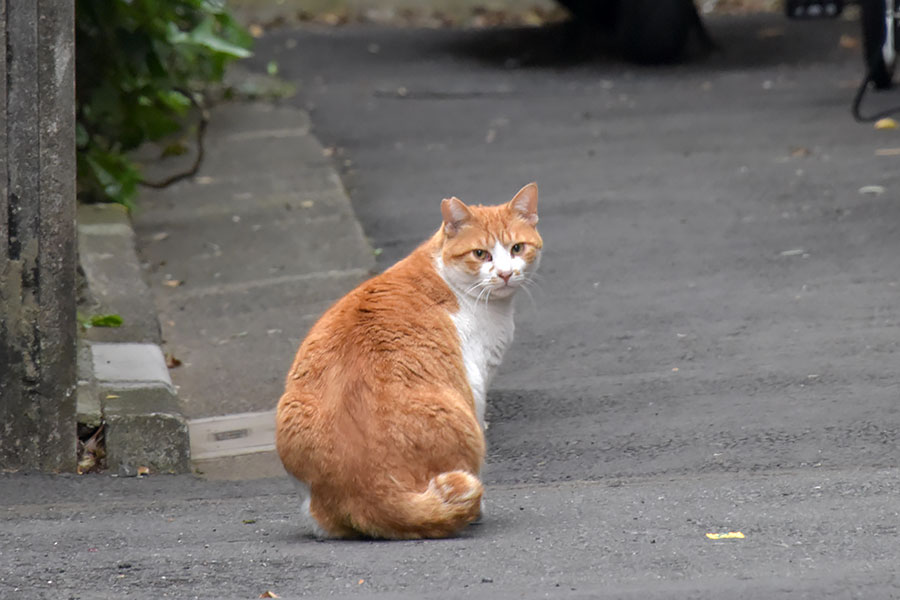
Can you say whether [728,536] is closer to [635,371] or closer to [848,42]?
[635,371]

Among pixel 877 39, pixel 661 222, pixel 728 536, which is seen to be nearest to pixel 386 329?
pixel 728 536

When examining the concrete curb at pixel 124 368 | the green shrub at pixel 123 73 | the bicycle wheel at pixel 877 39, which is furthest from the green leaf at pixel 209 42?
the bicycle wheel at pixel 877 39

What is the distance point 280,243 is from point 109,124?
50.4 inches

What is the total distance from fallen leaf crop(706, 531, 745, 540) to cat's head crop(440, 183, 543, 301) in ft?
3.95

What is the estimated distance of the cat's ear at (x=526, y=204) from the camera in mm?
4453

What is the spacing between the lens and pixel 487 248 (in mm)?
4355

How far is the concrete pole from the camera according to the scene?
4.37 metres

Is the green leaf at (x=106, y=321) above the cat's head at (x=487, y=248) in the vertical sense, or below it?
below

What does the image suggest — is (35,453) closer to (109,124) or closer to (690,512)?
(690,512)

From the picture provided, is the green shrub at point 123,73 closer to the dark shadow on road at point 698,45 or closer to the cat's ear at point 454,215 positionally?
the cat's ear at point 454,215

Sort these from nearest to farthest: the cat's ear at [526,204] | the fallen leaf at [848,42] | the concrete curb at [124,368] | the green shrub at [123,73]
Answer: the cat's ear at [526,204] < the concrete curb at [124,368] < the green shrub at [123,73] < the fallen leaf at [848,42]

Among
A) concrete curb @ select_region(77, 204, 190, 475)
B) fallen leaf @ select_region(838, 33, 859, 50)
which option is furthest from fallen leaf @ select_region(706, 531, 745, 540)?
fallen leaf @ select_region(838, 33, 859, 50)

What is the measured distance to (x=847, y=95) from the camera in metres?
10.2

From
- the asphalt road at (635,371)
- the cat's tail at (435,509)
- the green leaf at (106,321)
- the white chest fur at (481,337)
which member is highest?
the white chest fur at (481,337)
